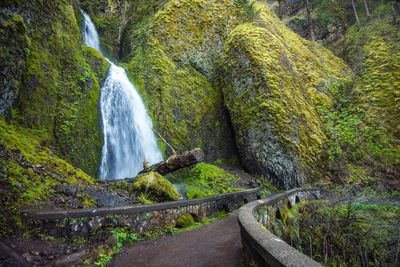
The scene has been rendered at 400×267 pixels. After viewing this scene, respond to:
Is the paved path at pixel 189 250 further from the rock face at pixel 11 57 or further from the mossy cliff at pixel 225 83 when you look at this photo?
the mossy cliff at pixel 225 83

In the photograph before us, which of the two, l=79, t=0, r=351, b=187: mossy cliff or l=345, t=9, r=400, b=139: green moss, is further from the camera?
l=345, t=9, r=400, b=139: green moss

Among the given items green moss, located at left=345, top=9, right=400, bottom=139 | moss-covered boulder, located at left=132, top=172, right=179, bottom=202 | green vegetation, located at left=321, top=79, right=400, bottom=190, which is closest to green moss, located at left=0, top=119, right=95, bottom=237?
moss-covered boulder, located at left=132, top=172, right=179, bottom=202

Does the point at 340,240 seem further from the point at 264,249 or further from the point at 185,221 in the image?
the point at 185,221

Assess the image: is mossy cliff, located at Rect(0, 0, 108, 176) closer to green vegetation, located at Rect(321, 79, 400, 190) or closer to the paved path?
the paved path

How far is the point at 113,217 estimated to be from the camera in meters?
5.79

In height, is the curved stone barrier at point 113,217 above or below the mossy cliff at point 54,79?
below

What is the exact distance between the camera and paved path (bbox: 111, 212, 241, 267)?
4551 millimetres

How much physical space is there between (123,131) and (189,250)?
8417 mm

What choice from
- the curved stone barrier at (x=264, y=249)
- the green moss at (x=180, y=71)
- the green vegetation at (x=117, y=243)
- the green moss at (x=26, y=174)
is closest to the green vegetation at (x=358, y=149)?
the green moss at (x=180, y=71)

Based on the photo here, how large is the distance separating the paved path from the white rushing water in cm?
610

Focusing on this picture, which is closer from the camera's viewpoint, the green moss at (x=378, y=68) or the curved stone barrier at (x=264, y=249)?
the curved stone barrier at (x=264, y=249)

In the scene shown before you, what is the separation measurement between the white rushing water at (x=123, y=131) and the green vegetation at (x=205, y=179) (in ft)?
5.60

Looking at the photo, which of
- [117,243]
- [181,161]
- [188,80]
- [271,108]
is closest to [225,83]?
[188,80]

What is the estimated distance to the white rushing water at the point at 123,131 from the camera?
1183cm
